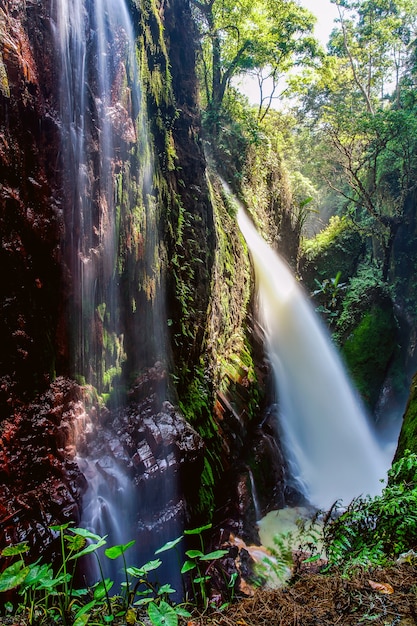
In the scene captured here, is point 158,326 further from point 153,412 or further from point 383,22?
point 383,22

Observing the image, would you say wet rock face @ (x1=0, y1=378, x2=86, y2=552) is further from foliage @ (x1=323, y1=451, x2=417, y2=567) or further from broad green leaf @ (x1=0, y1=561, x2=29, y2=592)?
foliage @ (x1=323, y1=451, x2=417, y2=567)

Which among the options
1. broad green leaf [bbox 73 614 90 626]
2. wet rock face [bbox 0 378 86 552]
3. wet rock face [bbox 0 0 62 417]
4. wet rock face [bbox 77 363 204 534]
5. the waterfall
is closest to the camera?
broad green leaf [bbox 73 614 90 626]

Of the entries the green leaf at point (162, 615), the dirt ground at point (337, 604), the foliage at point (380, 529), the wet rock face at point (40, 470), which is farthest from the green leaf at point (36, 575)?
the foliage at point (380, 529)

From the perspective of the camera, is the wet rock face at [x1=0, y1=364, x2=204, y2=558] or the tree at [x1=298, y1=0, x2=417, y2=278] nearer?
the wet rock face at [x1=0, y1=364, x2=204, y2=558]

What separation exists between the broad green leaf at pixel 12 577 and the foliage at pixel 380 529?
6.20 feet

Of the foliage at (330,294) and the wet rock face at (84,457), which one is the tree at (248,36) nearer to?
the foliage at (330,294)

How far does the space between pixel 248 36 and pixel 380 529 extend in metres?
14.2

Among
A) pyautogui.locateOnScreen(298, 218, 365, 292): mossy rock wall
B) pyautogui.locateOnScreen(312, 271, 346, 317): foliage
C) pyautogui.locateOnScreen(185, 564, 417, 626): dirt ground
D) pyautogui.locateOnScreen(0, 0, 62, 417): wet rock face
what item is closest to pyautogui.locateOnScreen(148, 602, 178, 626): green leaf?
pyautogui.locateOnScreen(185, 564, 417, 626): dirt ground

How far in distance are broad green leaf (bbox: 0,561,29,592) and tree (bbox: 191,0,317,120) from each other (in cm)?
1258

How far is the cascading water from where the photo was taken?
387 centimetres

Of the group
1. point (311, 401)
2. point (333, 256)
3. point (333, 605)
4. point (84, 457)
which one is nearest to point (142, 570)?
point (333, 605)

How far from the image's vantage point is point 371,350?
1141 cm

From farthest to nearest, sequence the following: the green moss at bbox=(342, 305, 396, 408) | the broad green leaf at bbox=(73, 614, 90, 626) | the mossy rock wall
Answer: the mossy rock wall, the green moss at bbox=(342, 305, 396, 408), the broad green leaf at bbox=(73, 614, 90, 626)

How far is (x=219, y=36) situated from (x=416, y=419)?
1344 centimetres
